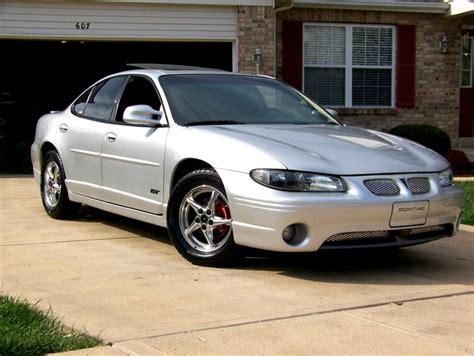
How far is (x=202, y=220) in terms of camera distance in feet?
19.5

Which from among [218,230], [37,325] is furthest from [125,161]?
[37,325]

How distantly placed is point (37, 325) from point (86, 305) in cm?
63

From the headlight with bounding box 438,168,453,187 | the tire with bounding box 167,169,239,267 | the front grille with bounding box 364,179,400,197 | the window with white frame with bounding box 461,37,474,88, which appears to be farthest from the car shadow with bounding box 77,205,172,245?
the window with white frame with bounding box 461,37,474,88

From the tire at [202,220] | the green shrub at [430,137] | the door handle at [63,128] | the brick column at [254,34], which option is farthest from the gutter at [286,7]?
the tire at [202,220]

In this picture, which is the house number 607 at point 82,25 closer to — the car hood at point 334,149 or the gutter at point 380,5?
the gutter at point 380,5

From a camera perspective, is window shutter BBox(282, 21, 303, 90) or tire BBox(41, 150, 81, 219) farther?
window shutter BBox(282, 21, 303, 90)

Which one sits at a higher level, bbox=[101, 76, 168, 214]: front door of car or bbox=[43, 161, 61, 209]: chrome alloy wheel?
bbox=[101, 76, 168, 214]: front door of car

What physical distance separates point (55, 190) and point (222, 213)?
2.99m

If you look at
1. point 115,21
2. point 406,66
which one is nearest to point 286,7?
point 115,21

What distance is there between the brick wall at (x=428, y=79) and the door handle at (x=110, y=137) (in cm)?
928

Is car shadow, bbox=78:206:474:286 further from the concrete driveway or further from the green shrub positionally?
the green shrub

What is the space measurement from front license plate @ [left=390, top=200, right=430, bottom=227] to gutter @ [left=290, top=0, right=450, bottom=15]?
379 inches

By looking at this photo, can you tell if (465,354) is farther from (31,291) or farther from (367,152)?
(31,291)

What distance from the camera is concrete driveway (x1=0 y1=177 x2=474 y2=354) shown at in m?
4.22
